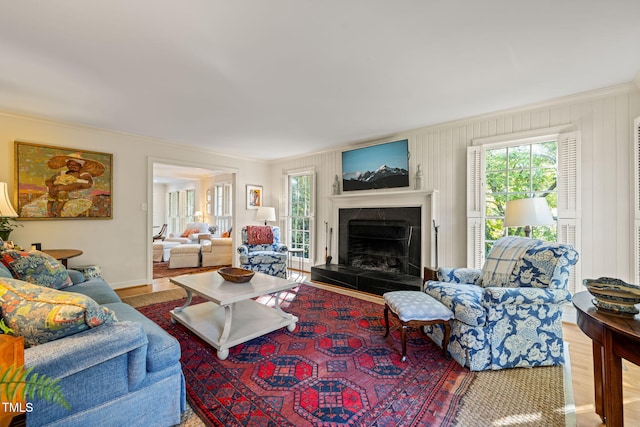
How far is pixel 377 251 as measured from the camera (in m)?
4.53

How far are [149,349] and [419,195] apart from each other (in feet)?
11.8

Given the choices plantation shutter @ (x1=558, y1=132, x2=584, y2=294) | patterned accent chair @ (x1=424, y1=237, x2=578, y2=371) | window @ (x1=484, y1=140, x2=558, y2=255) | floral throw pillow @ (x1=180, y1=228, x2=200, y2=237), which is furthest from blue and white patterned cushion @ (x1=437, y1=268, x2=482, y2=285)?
floral throw pillow @ (x1=180, y1=228, x2=200, y2=237)

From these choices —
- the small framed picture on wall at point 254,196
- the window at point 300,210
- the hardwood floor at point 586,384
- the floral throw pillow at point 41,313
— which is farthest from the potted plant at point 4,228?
the hardwood floor at point 586,384

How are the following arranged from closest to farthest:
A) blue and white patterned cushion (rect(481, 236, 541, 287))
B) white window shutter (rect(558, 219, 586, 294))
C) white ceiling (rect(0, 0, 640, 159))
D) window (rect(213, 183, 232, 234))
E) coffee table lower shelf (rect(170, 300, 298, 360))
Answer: white ceiling (rect(0, 0, 640, 159)) → coffee table lower shelf (rect(170, 300, 298, 360)) → blue and white patterned cushion (rect(481, 236, 541, 287)) → white window shutter (rect(558, 219, 586, 294)) → window (rect(213, 183, 232, 234))

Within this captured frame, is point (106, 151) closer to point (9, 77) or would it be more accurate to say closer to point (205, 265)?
point (9, 77)

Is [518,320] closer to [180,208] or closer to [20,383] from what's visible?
[20,383]

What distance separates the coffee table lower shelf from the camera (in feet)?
7.18

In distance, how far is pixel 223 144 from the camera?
192 inches

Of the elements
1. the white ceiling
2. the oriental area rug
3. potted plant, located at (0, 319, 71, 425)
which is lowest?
the oriental area rug

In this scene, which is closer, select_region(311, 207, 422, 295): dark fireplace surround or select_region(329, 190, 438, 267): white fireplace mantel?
select_region(329, 190, 438, 267): white fireplace mantel

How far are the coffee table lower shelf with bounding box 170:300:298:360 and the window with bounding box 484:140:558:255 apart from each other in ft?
8.89

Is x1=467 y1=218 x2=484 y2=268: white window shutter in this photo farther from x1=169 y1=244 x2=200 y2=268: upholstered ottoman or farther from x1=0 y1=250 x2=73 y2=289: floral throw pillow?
x1=169 y1=244 x2=200 y2=268: upholstered ottoman

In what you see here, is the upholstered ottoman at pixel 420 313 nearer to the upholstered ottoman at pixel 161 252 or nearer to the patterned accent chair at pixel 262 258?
the patterned accent chair at pixel 262 258

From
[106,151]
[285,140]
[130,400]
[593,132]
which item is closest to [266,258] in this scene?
[285,140]
